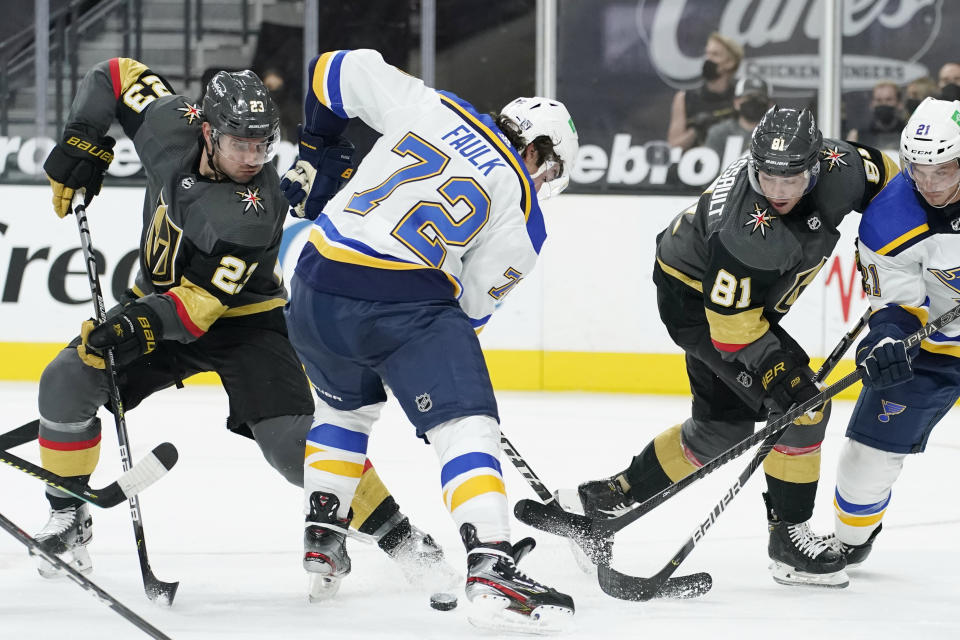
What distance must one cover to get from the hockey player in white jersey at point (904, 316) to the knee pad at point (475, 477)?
93 cm

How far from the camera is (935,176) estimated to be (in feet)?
9.09

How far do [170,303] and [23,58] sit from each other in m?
4.18

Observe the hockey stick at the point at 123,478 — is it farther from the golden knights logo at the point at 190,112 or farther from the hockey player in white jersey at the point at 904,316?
the hockey player in white jersey at the point at 904,316

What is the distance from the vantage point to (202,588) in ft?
9.23

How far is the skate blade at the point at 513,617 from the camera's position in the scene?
2.28 m

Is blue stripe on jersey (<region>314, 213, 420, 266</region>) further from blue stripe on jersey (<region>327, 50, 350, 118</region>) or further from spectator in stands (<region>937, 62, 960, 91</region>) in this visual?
spectator in stands (<region>937, 62, 960, 91</region>)

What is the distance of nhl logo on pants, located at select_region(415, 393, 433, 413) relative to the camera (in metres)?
2.38

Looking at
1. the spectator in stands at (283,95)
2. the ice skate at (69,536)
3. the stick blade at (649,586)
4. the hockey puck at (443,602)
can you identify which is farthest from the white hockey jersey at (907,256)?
the spectator in stands at (283,95)

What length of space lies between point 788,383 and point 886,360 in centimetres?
21

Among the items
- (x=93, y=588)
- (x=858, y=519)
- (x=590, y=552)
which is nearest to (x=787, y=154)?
(x=858, y=519)

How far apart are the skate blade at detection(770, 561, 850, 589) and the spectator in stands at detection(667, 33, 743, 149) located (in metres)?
3.51

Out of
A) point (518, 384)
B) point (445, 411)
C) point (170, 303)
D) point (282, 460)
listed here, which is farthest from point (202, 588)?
point (518, 384)

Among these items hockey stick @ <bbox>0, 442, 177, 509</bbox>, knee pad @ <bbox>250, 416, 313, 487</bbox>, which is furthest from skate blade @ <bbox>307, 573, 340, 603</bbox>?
hockey stick @ <bbox>0, 442, 177, 509</bbox>

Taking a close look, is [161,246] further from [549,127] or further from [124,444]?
[549,127]
